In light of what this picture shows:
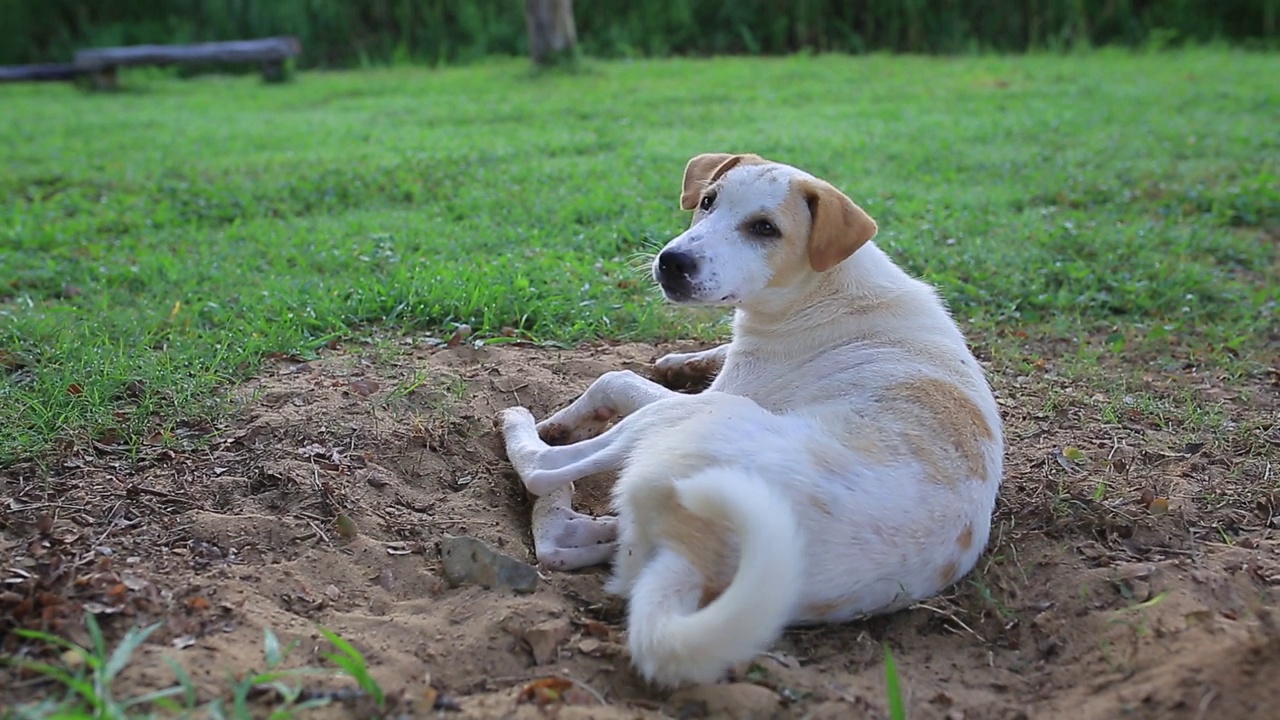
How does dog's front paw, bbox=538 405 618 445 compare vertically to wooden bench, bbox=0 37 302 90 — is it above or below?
below

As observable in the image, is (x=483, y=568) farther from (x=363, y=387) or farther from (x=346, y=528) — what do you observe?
(x=363, y=387)

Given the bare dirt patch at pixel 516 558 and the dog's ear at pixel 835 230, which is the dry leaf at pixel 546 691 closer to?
the bare dirt patch at pixel 516 558

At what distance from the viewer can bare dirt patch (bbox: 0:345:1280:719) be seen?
2.63 meters

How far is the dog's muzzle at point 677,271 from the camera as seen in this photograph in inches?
146

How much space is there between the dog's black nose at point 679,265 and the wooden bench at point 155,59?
12400 mm

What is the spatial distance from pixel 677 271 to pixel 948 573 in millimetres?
1291

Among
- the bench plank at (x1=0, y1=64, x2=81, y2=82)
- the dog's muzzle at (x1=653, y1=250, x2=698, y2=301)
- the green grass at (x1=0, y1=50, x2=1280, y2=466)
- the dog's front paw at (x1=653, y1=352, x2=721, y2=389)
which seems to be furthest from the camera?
the bench plank at (x1=0, y1=64, x2=81, y2=82)

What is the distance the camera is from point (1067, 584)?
321 centimetres

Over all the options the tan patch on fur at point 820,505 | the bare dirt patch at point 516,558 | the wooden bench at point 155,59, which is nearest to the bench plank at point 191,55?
the wooden bench at point 155,59

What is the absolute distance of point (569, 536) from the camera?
348 centimetres

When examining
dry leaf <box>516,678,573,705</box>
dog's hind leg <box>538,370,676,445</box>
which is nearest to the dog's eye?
dog's hind leg <box>538,370,676,445</box>

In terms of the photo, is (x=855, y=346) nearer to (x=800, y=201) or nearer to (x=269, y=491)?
(x=800, y=201)

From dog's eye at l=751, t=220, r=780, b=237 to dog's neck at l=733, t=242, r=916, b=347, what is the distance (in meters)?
0.21

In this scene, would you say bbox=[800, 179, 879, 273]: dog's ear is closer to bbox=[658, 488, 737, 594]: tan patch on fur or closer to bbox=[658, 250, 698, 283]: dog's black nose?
bbox=[658, 250, 698, 283]: dog's black nose
